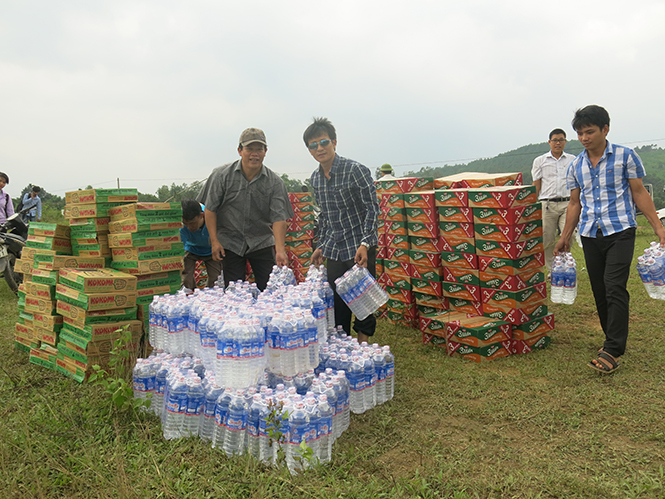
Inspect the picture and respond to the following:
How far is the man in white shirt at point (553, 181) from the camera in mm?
7246

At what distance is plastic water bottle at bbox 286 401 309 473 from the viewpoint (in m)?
2.89

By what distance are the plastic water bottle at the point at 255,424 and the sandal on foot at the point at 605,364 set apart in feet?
9.89

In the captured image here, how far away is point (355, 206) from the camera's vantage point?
4711 millimetres

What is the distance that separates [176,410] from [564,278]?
3.90 meters

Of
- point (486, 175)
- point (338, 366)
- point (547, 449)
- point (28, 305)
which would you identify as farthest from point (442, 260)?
point (28, 305)

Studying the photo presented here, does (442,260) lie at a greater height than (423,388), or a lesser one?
greater

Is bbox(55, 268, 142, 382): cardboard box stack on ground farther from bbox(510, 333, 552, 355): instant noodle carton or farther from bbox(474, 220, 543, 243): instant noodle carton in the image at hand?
bbox(510, 333, 552, 355): instant noodle carton

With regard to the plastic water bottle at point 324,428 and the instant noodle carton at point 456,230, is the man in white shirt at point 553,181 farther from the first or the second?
the plastic water bottle at point 324,428

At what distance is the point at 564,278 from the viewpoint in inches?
198

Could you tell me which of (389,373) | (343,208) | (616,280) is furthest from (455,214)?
(389,373)

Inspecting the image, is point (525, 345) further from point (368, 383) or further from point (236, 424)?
point (236, 424)

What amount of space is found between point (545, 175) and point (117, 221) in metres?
5.95

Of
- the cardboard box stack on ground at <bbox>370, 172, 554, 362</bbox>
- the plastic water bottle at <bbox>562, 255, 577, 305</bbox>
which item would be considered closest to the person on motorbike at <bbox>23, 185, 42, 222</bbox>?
the cardboard box stack on ground at <bbox>370, 172, 554, 362</bbox>

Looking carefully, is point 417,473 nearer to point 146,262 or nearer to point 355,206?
point 355,206
